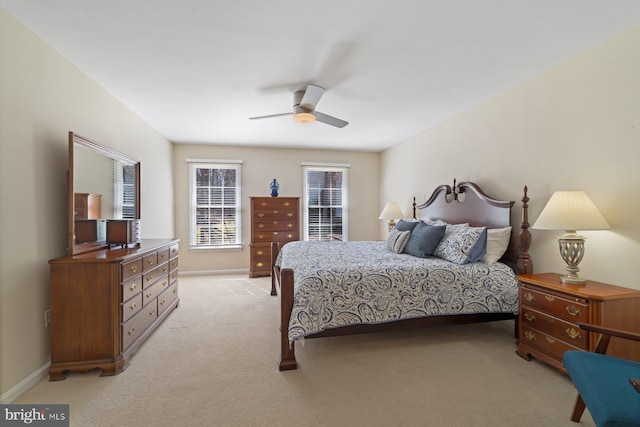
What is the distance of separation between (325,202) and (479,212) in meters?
3.30

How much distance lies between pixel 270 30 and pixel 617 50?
8.64 ft

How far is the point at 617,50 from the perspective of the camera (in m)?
2.15

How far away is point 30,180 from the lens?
2.06 metres

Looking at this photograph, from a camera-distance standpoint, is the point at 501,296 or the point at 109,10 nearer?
the point at 109,10

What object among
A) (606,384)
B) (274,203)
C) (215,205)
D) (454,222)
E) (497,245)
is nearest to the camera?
(606,384)

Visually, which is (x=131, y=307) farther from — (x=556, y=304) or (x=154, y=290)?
(x=556, y=304)

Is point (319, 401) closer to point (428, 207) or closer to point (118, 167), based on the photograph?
point (118, 167)

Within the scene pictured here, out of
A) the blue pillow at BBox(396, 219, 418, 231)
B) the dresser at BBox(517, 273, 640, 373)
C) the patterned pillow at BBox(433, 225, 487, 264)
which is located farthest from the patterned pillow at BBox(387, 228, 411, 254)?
the dresser at BBox(517, 273, 640, 373)

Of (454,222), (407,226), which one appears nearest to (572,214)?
(454,222)

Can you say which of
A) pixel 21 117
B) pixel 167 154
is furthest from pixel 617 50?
pixel 167 154

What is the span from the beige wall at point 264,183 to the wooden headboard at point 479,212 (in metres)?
1.84

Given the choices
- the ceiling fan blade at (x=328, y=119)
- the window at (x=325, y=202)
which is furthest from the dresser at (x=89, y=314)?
the window at (x=325, y=202)

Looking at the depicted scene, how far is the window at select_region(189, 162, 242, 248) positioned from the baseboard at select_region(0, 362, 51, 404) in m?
3.49

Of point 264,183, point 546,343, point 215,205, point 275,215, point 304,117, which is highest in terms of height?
point 304,117
